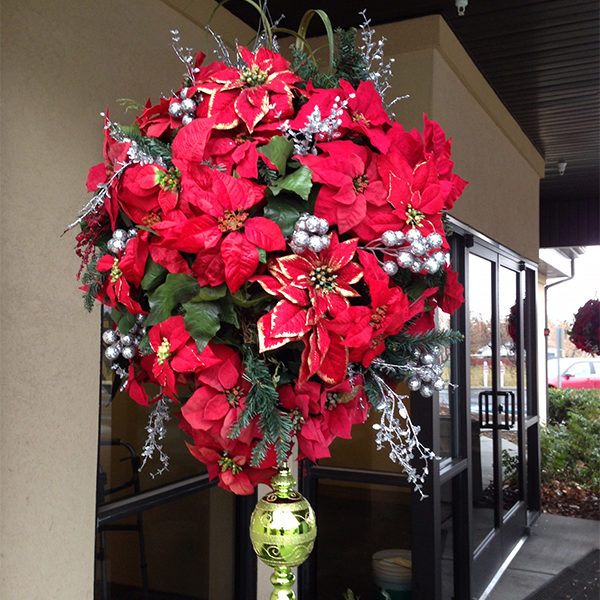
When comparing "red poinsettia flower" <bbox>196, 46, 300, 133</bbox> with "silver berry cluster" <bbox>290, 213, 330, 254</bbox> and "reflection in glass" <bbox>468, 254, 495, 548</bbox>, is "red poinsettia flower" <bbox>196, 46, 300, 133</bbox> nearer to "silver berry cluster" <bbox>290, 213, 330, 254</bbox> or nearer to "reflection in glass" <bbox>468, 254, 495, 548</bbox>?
"silver berry cluster" <bbox>290, 213, 330, 254</bbox>

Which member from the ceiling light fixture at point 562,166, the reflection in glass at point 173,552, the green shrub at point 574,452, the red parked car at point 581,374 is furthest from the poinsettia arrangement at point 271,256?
the red parked car at point 581,374

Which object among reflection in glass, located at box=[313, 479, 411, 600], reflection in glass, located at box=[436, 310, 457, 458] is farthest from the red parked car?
reflection in glass, located at box=[313, 479, 411, 600]

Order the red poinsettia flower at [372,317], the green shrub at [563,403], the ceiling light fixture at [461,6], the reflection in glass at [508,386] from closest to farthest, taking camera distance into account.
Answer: the red poinsettia flower at [372,317], the ceiling light fixture at [461,6], the reflection in glass at [508,386], the green shrub at [563,403]

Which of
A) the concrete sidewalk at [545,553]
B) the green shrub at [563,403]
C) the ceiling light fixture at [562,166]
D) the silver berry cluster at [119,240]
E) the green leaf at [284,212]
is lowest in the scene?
the concrete sidewalk at [545,553]

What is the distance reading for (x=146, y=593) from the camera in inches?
82.3

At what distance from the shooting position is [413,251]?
79cm

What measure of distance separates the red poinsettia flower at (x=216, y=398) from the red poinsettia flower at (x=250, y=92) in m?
0.31

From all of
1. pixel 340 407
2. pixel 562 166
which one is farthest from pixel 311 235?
pixel 562 166

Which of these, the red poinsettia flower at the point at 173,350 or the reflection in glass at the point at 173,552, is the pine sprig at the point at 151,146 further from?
the reflection in glass at the point at 173,552

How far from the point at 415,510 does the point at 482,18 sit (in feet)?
7.52

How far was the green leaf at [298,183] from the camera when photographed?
761mm

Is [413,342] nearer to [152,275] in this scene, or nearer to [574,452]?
[152,275]

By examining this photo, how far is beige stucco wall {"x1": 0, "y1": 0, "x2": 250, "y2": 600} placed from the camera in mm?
1567

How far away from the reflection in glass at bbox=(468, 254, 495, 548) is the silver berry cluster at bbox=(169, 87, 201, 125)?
122 inches
